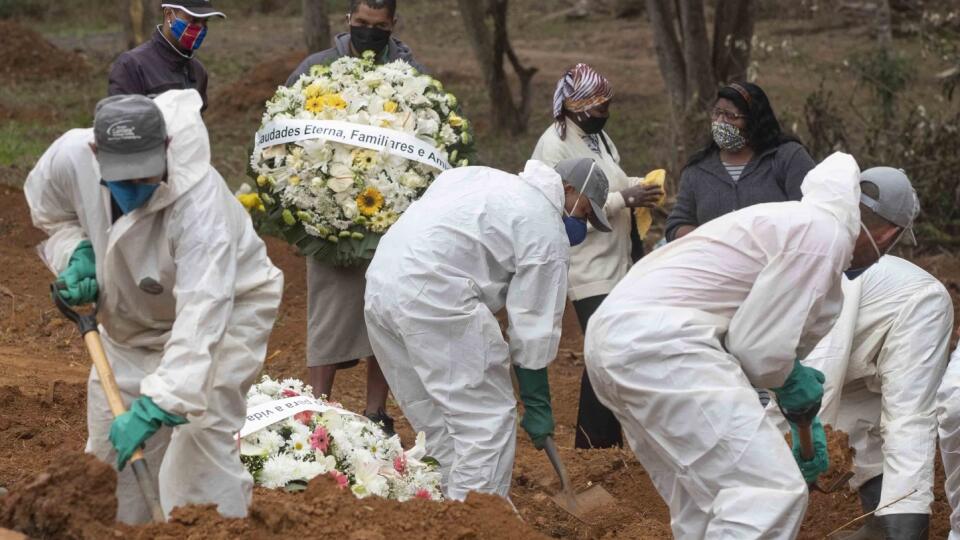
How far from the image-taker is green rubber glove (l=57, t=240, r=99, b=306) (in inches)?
179

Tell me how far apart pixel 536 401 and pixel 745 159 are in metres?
1.93

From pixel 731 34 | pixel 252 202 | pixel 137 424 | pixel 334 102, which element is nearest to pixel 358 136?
pixel 334 102

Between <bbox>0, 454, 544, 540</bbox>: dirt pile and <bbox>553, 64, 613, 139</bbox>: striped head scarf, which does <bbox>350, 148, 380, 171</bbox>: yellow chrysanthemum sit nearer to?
<bbox>553, 64, 613, 139</bbox>: striped head scarf

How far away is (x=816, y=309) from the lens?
15.5ft

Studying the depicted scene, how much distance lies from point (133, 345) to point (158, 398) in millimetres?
626

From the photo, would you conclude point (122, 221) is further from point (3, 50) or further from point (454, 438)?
point (3, 50)

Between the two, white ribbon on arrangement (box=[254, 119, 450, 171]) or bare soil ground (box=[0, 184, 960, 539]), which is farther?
white ribbon on arrangement (box=[254, 119, 450, 171])

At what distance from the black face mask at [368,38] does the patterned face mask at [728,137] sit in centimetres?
174

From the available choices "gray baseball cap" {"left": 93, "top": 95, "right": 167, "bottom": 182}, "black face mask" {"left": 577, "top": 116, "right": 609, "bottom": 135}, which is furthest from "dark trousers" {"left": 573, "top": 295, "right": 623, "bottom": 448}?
"gray baseball cap" {"left": 93, "top": 95, "right": 167, "bottom": 182}

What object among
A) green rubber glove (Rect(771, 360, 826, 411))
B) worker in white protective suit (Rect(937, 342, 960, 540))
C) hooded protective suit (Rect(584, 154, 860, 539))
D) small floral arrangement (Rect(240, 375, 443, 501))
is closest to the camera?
hooded protective suit (Rect(584, 154, 860, 539))

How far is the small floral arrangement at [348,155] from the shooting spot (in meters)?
6.80

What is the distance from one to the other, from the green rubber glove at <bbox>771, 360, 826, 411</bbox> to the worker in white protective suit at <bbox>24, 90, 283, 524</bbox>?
1.82 meters

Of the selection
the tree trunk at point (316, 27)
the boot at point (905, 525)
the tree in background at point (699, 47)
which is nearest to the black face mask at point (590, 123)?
the boot at point (905, 525)

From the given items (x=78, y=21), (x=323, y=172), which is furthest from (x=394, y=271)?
(x=78, y=21)
